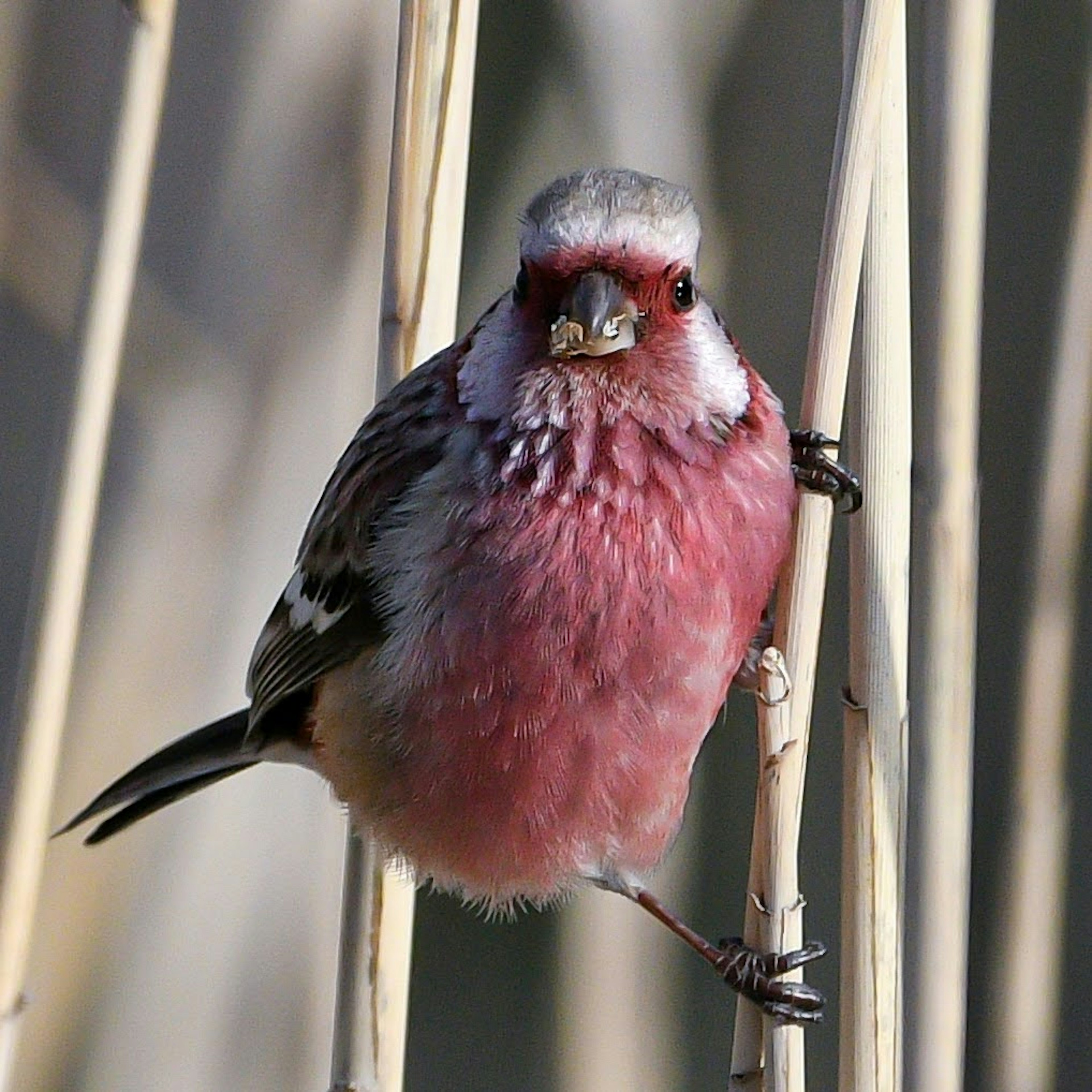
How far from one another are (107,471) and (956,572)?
113 centimetres

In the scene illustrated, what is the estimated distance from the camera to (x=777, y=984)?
1.20 metres

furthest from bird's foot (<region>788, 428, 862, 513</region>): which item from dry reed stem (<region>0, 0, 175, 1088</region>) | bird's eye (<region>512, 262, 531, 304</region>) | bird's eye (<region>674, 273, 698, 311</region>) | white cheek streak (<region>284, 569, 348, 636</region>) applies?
dry reed stem (<region>0, 0, 175, 1088</region>)

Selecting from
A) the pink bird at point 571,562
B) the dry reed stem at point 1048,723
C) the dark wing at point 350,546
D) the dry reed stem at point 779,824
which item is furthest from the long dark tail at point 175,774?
the dry reed stem at point 1048,723

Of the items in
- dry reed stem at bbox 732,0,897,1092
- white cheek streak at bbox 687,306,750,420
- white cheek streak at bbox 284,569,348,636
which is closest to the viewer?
dry reed stem at bbox 732,0,897,1092

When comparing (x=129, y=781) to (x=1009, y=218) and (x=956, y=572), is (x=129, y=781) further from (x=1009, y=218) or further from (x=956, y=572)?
(x=1009, y=218)

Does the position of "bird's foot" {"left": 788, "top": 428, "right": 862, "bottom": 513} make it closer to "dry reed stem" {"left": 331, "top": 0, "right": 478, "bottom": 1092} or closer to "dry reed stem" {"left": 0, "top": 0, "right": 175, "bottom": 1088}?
"dry reed stem" {"left": 331, "top": 0, "right": 478, "bottom": 1092}

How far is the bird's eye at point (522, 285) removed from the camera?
47.4 inches

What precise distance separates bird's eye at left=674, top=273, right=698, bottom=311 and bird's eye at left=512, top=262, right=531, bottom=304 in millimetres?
120

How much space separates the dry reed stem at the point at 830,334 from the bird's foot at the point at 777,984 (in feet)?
0.04

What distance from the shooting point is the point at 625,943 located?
6.50 ft

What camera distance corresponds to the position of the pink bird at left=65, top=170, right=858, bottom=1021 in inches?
47.0

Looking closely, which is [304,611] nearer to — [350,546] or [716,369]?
[350,546]

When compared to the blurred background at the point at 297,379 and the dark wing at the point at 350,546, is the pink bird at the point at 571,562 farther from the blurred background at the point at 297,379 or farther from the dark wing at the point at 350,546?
the blurred background at the point at 297,379

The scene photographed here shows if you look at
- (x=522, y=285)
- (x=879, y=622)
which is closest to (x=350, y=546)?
(x=522, y=285)
